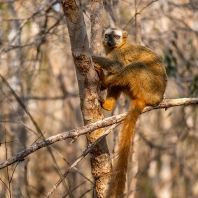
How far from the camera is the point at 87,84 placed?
523 centimetres

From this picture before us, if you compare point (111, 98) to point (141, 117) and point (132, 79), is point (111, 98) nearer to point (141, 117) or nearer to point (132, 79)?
point (132, 79)

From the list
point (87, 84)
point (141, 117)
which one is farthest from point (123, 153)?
point (141, 117)

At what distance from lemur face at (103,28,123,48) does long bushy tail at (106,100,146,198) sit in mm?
1336

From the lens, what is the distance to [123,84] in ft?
20.7

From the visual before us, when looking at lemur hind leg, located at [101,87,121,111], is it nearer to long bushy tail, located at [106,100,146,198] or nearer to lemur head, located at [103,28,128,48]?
long bushy tail, located at [106,100,146,198]

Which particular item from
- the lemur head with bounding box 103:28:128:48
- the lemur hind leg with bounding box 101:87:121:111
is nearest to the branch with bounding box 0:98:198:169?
the lemur hind leg with bounding box 101:87:121:111

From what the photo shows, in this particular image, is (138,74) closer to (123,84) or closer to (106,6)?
(123,84)

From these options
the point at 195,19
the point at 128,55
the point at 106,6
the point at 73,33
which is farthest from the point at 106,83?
the point at 195,19

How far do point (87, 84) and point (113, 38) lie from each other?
6.97 feet

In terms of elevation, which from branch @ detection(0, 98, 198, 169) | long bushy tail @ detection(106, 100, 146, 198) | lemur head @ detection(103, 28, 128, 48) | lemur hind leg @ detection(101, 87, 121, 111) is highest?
lemur head @ detection(103, 28, 128, 48)

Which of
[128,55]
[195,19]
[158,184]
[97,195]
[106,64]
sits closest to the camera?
[97,195]

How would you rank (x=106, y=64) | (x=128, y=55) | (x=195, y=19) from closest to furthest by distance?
(x=106, y=64) → (x=128, y=55) → (x=195, y=19)

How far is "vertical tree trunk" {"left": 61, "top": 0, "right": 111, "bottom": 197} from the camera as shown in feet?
16.0

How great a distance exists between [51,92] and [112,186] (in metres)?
16.8
